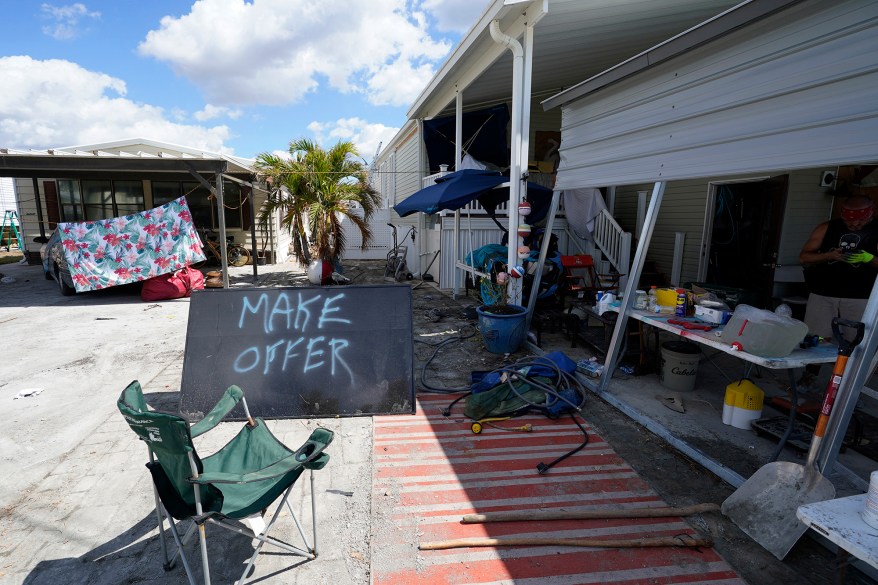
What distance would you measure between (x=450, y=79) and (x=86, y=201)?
39.4ft

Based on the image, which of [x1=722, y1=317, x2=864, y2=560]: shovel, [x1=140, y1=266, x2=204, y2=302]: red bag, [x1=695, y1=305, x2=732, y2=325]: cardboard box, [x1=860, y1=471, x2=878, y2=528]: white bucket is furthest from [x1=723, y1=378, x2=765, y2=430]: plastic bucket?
[x1=140, y1=266, x2=204, y2=302]: red bag

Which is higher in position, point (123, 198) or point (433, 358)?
point (123, 198)

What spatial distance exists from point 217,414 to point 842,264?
4.98 meters

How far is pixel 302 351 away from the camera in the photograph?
398 centimetres

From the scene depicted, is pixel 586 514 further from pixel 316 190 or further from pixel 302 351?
pixel 316 190

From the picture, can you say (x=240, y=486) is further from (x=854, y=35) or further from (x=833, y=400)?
(x=854, y=35)

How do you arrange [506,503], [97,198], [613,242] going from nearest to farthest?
[506,503] < [613,242] < [97,198]

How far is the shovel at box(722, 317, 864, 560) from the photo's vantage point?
2363 mm

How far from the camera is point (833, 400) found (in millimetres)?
2400

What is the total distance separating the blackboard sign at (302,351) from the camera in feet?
12.7

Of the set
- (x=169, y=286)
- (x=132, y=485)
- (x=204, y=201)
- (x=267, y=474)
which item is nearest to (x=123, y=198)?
(x=204, y=201)

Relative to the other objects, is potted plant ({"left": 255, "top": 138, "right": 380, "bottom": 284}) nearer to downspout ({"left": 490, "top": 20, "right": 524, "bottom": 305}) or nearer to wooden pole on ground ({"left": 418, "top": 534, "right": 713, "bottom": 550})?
downspout ({"left": 490, "top": 20, "right": 524, "bottom": 305})

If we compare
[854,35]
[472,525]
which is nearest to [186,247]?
[472,525]

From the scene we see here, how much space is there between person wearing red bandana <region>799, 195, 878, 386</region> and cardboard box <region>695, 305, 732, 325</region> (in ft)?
3.15
